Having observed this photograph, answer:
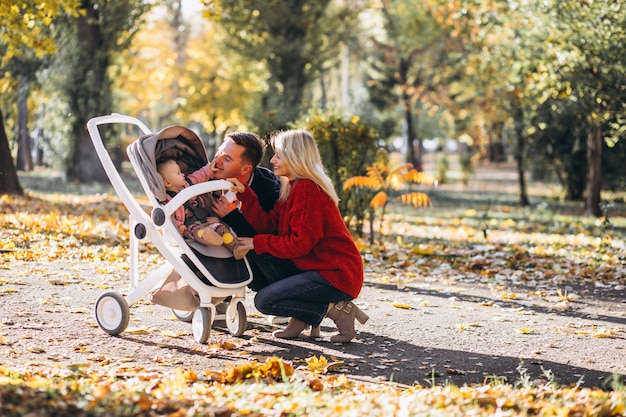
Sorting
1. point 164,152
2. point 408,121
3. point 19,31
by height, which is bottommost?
point 164,152

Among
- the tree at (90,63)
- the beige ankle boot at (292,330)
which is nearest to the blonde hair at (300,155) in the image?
the beige ankle boot at (292,330)

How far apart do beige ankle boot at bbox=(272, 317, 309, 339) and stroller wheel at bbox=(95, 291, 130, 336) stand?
1058mm

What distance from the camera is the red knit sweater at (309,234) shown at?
5.51 m

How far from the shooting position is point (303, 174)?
559cm

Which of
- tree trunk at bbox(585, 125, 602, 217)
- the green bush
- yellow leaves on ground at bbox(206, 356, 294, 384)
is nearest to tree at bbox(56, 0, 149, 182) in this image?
tree trunk at bbox(585, 125, 602, 217)

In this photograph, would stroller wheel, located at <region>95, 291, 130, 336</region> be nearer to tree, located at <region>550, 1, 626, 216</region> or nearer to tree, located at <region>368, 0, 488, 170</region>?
tree, located at <region>550, 1, 626, 216</region>

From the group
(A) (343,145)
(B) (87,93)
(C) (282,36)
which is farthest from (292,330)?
(C) (282,36)

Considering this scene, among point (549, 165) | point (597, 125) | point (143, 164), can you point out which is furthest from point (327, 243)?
point (549, 165)

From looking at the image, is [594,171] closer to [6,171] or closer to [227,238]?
[6,171]

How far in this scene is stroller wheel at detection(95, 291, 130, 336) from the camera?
556cm

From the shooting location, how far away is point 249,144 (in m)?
5.73

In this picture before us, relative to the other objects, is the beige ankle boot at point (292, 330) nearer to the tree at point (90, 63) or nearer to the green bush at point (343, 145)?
the green bush at point (343, 145)

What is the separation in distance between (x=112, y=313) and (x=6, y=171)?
9971 mm

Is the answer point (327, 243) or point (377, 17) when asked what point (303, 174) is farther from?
point (377, 17)
